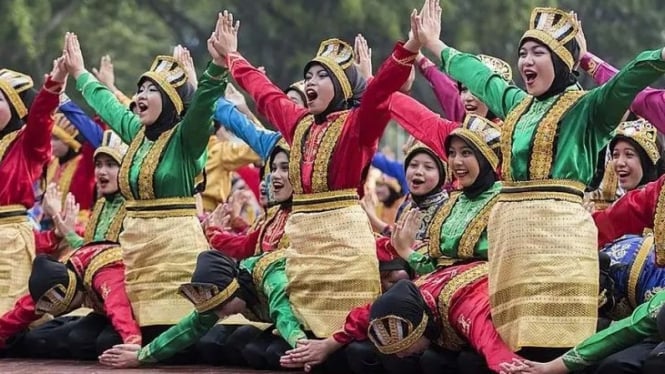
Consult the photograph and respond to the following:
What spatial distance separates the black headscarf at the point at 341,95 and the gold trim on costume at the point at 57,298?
5.26ft

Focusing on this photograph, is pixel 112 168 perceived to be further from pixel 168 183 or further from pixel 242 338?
pixel 242 338

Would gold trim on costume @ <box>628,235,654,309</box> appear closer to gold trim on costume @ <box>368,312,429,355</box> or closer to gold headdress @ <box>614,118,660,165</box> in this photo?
gold headdress @ <box>614,118,660,165</box>

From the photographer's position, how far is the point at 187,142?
7.93 meters

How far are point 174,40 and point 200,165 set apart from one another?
62.1 feet

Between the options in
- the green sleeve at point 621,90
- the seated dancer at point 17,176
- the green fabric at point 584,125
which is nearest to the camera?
the green sleeve at point 621,90

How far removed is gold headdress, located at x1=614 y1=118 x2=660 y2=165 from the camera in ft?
24.1

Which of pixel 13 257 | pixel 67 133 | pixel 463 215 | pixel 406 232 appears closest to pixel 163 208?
pixel 13 257

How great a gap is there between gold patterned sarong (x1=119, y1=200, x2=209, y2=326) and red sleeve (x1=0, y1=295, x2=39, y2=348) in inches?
24.3

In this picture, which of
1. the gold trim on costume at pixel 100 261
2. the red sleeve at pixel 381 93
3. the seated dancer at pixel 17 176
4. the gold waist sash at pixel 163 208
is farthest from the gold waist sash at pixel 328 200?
the seated dancer at pixel 17 176

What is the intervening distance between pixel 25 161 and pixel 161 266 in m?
1.18

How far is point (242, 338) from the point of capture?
781 centimetres

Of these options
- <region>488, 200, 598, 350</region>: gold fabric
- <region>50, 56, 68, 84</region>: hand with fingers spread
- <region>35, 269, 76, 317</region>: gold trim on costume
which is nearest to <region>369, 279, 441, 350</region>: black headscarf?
<region>488, 200, 598, 350</region>: gold fabric

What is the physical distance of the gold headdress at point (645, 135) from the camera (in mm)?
7340

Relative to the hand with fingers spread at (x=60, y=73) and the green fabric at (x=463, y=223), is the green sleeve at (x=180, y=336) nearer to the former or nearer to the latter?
the green fabric at (x=463, y=223)
